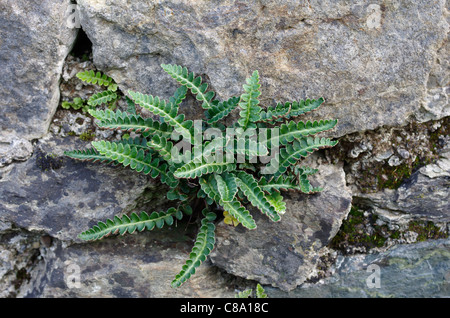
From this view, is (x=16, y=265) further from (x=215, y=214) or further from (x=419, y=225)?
(x=419, y=225)

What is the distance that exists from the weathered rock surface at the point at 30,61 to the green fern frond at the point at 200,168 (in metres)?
1.71

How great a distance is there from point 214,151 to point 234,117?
1.80 feet

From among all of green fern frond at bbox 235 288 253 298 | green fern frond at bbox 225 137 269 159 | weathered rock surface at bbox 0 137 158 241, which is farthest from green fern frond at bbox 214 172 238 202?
green fern frond at bbox 235 288 253 298

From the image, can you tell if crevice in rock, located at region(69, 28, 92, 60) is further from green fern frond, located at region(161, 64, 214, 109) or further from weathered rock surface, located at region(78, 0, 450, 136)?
green fern frond, located at region(161, 64, 214, 109)

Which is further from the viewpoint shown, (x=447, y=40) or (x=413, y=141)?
(x=413, y=141)

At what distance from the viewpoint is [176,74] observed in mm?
3854

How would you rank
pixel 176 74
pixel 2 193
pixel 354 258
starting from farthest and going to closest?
pixel 354 258 → pixel 2 193 → pixel 176 74

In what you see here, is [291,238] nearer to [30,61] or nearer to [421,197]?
[421,197]

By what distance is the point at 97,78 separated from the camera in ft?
13.8

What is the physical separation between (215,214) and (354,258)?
5.18 ft

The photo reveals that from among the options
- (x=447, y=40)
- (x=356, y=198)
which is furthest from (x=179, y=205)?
(x=447, y=40)

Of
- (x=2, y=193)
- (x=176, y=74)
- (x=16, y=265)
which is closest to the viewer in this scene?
(x=176, y=74)

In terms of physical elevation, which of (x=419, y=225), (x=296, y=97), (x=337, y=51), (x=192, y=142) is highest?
(x=337, y=51)

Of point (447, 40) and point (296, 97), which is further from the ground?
point (447, 40)
